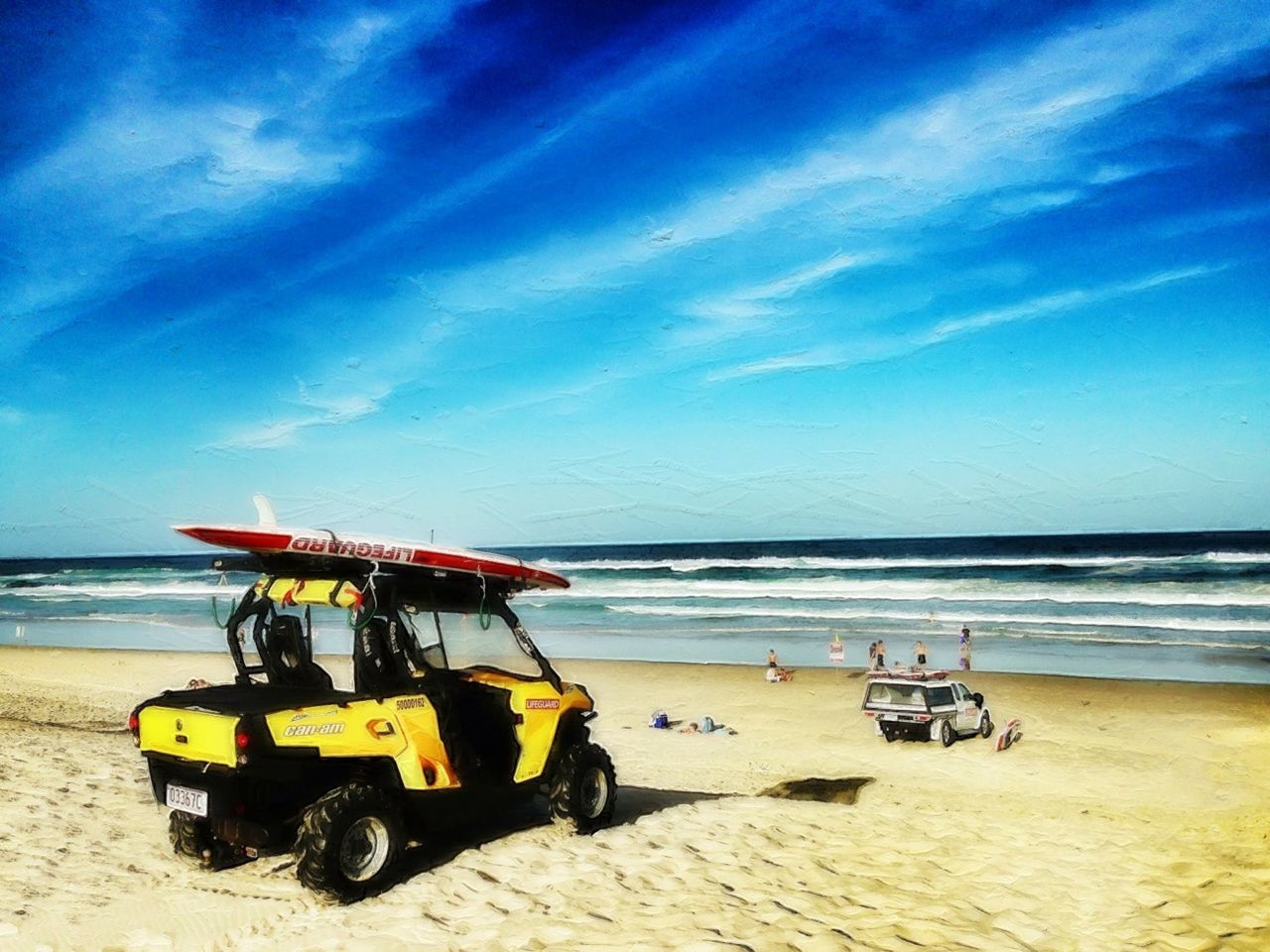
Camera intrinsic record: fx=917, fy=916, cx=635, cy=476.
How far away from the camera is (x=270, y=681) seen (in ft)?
24.3

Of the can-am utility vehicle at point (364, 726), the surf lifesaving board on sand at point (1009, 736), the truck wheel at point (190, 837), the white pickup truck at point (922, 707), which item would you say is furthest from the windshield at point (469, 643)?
the surf lifesaving board on sand at point (1009, 736)

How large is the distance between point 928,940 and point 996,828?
3.87 metres

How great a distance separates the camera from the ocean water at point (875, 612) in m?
28.2

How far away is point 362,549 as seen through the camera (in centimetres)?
664

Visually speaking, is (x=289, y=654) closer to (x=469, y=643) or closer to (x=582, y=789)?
(x=469, y=643)

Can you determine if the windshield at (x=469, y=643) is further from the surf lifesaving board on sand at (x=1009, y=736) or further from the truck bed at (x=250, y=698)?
the surf lifesaving board on sand at (x=1009, y=736)

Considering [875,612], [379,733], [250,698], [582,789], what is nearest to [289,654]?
[250,698]

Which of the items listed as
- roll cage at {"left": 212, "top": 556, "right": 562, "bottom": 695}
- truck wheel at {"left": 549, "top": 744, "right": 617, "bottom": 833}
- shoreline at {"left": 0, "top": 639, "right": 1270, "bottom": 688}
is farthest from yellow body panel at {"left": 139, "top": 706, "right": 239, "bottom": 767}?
shoreline at {"left": 0, "top": 639, "right": 1270, "bottom": 688}

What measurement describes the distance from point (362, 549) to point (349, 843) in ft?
6.87

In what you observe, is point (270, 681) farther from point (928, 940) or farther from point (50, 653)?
point (50, 653)

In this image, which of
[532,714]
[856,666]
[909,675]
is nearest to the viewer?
[532,714]

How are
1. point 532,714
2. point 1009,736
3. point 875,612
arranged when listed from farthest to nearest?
point 875,612, point 1009,736, point 532,714

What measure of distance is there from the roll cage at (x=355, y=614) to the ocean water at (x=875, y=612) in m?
0.24

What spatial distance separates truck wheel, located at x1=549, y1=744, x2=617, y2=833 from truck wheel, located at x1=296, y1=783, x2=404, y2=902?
1.73 m
